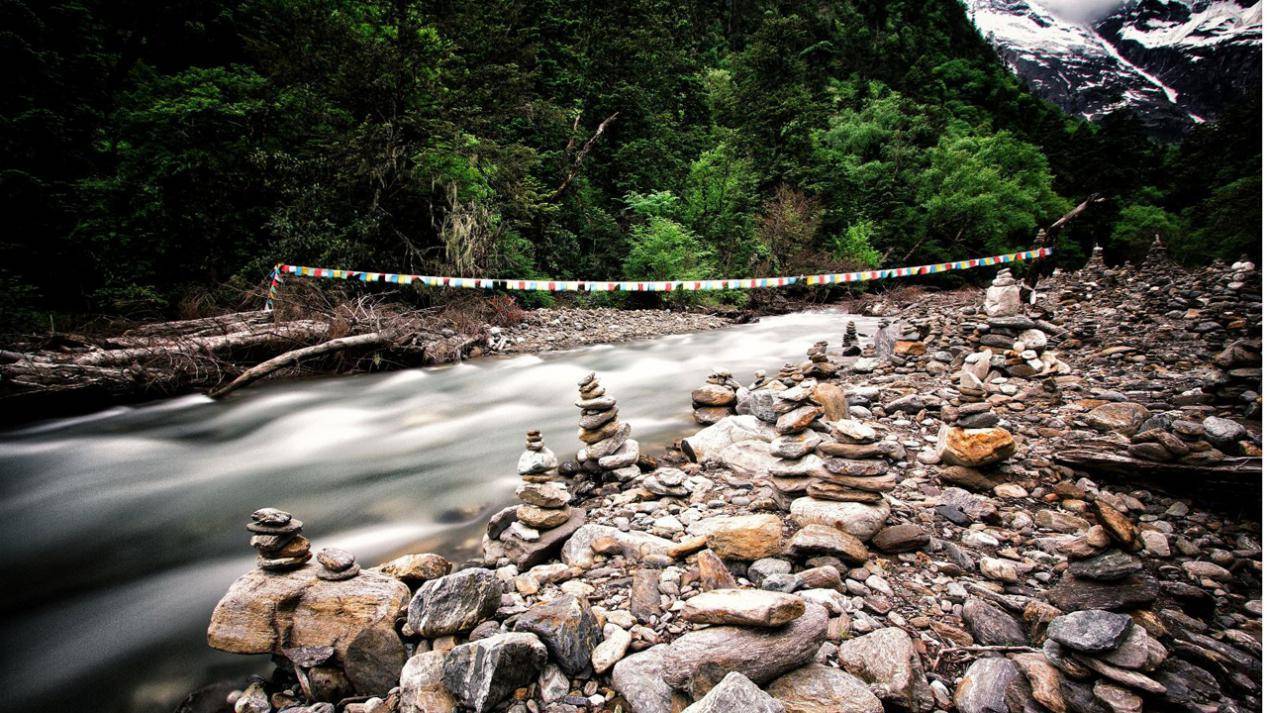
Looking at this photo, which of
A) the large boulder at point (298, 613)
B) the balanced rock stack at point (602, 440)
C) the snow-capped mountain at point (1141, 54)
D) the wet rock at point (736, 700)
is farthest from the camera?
the snow-capped mountain at point (1141, 54)

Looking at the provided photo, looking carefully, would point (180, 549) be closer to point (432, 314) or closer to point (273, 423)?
point (273, 423)

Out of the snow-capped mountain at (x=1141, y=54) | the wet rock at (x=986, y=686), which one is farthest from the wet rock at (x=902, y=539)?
the snow-capped mountain at (x=1141, y=54)

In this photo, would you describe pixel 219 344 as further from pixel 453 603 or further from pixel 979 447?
pixel 979 447

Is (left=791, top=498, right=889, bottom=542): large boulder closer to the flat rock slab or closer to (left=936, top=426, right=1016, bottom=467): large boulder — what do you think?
(left=936, top=426, right=1016, bottom=467): large boulder

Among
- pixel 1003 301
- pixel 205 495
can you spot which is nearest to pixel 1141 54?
pixel 1003 301

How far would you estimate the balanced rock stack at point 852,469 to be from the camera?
288cm

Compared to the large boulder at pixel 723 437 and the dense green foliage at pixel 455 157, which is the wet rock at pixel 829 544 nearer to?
the large boulder at pixel 723 437

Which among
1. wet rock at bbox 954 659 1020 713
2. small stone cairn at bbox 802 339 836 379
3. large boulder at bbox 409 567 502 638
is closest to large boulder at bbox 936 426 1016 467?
wet rock at bbox 954 659 1020 713

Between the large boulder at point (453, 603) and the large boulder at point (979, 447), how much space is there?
320cm

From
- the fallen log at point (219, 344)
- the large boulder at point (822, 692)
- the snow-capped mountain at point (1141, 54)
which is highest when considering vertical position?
the snow-capped mountain at point (1141, 54)

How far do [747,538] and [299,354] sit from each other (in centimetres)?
789

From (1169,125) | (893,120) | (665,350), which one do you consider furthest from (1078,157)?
(665,350)

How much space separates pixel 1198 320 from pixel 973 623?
7848mm

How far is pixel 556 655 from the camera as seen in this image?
1.84m
